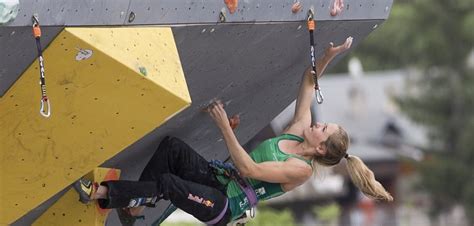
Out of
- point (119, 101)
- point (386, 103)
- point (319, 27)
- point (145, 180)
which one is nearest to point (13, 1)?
point (119, 101)

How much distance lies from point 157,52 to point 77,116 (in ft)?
1.98

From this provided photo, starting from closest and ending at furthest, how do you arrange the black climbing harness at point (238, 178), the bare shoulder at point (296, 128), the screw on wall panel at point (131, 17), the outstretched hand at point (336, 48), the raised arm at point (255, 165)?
the screw on wall panel at point (131, 17) < the raised arm at point (255, 165) < the black climbing harness at point (238, 178) < the bare shoulder at point (296, 128) < the outstretched hand at point (336, 48)

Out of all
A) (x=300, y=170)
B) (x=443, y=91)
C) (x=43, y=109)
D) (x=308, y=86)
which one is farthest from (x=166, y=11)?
(x=443, y=91)

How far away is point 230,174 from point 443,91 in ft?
108

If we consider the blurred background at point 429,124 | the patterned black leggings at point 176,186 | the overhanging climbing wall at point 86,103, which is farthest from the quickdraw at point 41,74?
the blurred background at point 429,124

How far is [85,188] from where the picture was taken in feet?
27.8

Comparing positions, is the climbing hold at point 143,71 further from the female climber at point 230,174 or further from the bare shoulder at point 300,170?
the bare shoulder at point 300,170

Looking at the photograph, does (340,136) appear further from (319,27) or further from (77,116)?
(77,116)

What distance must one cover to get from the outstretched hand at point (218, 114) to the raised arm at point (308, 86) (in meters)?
0.63

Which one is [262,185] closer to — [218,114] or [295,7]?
[218,114]

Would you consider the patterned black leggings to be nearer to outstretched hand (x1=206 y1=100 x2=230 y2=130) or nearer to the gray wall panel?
outstretched hand (x1=206 y1=100 x2=230 y2=130)

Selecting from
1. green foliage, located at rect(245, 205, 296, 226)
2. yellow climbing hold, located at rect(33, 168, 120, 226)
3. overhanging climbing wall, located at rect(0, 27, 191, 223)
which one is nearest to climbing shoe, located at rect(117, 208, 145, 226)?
yellow climbing hold, located at rect(33, 168, 120, 226)

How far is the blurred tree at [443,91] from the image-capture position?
40.9 meters

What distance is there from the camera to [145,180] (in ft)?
29.1
